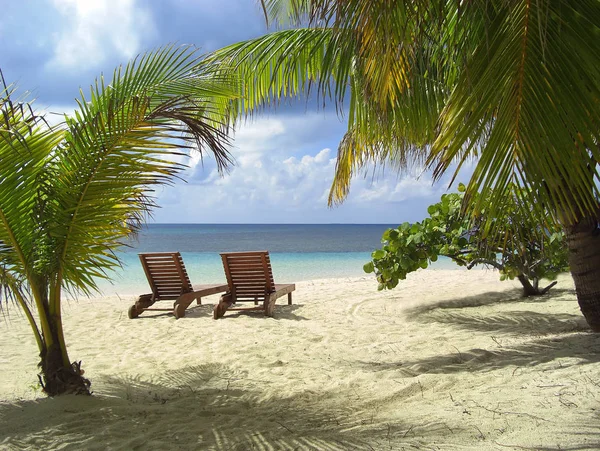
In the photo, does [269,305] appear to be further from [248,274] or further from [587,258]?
[587,258]

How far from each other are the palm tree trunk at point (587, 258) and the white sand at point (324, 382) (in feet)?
1.08

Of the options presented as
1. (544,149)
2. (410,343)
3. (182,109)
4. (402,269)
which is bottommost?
(410,343)

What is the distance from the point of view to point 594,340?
14.1 ft

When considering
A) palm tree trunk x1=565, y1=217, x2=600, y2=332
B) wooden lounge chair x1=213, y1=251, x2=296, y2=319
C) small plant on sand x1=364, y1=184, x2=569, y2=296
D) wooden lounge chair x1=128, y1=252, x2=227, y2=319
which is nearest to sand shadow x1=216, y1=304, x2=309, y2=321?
wooden lounge chair x1=213, y1=251, x2=296, y2=319

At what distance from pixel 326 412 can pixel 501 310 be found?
13.3 ft

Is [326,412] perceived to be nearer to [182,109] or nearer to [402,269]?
[182,109]

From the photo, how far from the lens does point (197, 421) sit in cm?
319

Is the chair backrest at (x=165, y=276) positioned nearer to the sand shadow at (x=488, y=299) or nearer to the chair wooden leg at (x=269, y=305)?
the chair wooden leg at (x=269, y=305)

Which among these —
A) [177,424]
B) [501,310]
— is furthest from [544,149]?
[501,310]

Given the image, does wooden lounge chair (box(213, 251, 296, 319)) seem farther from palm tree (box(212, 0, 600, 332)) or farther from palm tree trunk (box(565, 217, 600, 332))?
palm tree (box(212, 0, 600, 332))

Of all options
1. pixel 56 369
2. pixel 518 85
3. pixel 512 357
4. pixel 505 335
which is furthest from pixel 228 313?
pixel 518 85

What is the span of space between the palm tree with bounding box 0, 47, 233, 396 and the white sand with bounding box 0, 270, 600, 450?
2.26 ft

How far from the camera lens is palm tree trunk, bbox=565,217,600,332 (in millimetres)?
4391

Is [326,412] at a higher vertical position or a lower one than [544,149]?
lower
